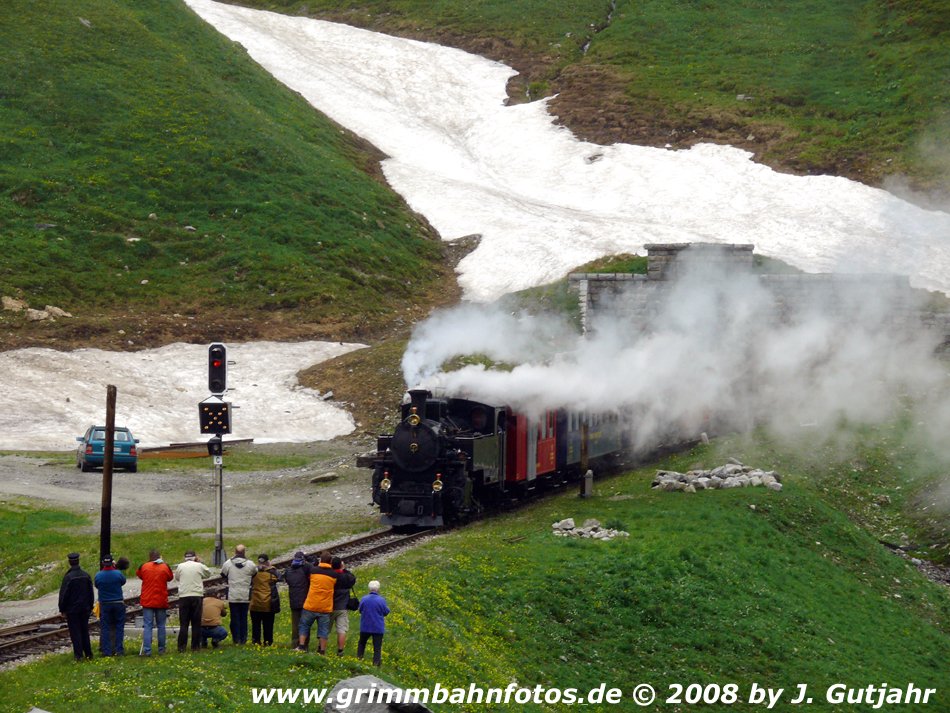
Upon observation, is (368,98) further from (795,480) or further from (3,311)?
(795,480)

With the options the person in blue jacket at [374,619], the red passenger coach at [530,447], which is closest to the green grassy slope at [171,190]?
the red passenger coach at [530,447]

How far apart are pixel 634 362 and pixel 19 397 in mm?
22233

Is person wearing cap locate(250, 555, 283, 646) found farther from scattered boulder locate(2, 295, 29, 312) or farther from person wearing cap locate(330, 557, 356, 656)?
scattered boulder locate(2, 295, 29, 312)

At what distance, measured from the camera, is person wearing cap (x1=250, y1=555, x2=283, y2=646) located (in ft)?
56.5

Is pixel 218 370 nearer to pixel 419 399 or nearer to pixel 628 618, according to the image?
pixel 419 399

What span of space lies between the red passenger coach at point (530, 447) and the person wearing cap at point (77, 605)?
1481 centimetres

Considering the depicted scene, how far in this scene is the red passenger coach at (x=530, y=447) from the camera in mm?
30594

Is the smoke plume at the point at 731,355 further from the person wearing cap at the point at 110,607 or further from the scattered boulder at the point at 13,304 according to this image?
the scattered boulder at the point at 13,304

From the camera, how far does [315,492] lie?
3616 cm

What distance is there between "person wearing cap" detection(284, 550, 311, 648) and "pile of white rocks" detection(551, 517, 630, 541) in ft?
34.2

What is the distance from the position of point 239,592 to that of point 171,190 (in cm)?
5085

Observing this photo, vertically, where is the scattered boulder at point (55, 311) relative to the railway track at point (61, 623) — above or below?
above

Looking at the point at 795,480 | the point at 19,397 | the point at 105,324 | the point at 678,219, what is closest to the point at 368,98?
the point at 678,219

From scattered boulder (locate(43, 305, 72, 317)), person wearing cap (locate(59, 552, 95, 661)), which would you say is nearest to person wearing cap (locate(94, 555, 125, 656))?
person wearing cap (locate(59, 552, 95, 661))
